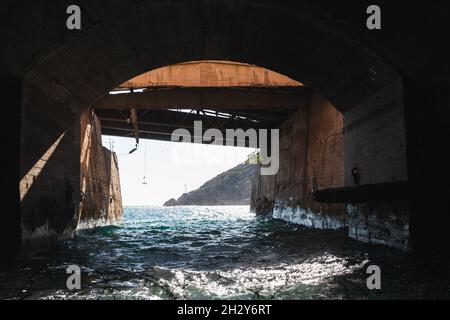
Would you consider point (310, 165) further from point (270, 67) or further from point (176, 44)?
point (176, 44)

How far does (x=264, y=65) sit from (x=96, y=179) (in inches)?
494

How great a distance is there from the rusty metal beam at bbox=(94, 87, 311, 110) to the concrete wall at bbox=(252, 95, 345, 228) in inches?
83.1

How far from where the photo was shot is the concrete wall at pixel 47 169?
854cm

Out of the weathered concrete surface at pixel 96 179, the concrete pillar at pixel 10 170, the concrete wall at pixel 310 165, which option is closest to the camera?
the concrete pillar at pixel 10 170

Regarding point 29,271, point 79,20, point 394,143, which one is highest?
point 79,20

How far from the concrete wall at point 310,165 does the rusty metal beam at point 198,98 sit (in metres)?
2.11

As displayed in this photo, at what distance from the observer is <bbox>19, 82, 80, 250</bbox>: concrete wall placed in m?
8.54

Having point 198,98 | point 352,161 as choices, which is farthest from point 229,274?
point 198,98

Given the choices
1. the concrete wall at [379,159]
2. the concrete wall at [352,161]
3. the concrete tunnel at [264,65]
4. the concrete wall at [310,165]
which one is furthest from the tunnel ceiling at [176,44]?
the concrete wall at [310,165]

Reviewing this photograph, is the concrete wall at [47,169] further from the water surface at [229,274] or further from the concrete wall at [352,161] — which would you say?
the concrete wall at [352,161]
